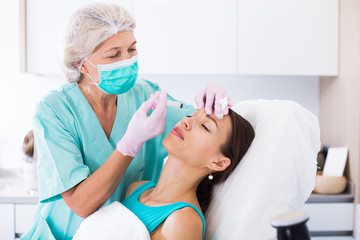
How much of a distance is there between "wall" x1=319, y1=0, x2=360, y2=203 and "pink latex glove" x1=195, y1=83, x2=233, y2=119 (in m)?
1.18

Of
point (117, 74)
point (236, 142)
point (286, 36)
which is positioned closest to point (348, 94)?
point (286, 36)

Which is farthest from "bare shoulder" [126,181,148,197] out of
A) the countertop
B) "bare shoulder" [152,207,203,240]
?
the countertop

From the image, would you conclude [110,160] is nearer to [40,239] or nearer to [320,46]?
[40,239]

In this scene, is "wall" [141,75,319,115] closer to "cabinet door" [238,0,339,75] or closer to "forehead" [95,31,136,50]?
"cabinet door" [238,0,339,75]

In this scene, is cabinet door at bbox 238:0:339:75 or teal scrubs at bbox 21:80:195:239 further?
cabinet door at bbox 238:0:339:75

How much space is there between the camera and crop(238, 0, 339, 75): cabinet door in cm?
240

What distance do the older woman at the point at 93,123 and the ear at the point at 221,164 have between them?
0.51ft

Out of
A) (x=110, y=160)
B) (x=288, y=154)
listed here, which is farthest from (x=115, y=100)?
(x=288, y=154)

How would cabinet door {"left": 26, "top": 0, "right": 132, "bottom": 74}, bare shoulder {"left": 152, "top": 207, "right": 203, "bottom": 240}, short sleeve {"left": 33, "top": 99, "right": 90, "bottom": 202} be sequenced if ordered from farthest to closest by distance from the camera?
cabinet door {"left": 26, "top": 0, "right": 132, "bottom": 74}
short sleeve {"left": 33, "top": 99, "right": 90, "bottom": 202}
bare shoulder {"left": 152, "top": 207, "right": 203, "bottom": 240}

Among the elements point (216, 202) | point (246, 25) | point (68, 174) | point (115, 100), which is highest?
point (246, 25)

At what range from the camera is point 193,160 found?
1.32m

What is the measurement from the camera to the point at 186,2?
238cm

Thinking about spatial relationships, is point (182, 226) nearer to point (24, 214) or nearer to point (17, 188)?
point (24, 214)

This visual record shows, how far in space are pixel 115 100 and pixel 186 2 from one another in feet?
3.59
